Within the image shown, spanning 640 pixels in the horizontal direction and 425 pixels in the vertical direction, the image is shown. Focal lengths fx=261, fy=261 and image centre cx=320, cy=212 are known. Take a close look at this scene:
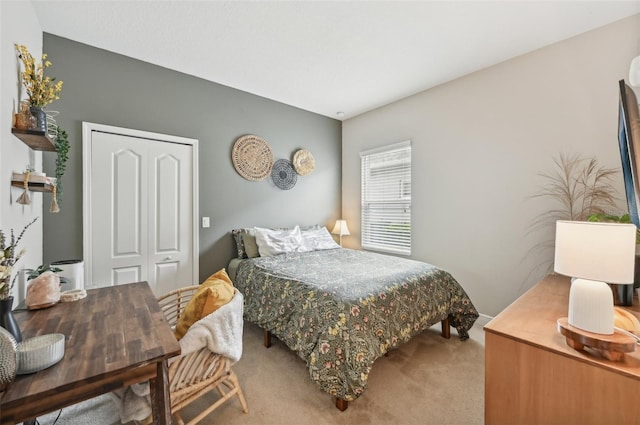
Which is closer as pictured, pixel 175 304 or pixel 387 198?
pixel 175 304

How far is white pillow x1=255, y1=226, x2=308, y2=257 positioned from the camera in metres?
2.99

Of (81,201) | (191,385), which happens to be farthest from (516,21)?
(81,201)

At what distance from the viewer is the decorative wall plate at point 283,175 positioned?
360 cm

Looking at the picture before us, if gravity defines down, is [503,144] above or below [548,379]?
above

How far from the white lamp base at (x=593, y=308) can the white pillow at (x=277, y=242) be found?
8.07 ft

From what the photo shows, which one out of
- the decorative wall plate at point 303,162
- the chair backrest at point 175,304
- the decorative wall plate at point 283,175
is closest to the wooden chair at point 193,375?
the chair backrest at point 175,304

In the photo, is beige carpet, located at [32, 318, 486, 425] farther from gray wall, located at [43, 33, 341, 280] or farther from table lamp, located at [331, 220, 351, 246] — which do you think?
table lamp, located at [331, 220, 351, 246]

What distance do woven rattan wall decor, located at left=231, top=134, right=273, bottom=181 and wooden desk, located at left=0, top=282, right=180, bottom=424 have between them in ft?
6.88

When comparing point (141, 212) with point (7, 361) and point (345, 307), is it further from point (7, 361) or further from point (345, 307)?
point (345, 307)

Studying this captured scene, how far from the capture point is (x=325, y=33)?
219 centimetres

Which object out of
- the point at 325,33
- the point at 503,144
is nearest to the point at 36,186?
the point at 325,33

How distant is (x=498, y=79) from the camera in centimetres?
266

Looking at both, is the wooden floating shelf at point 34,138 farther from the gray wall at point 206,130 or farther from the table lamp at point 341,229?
the table lamp at point 341,229

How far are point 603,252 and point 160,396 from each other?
1780 mm
